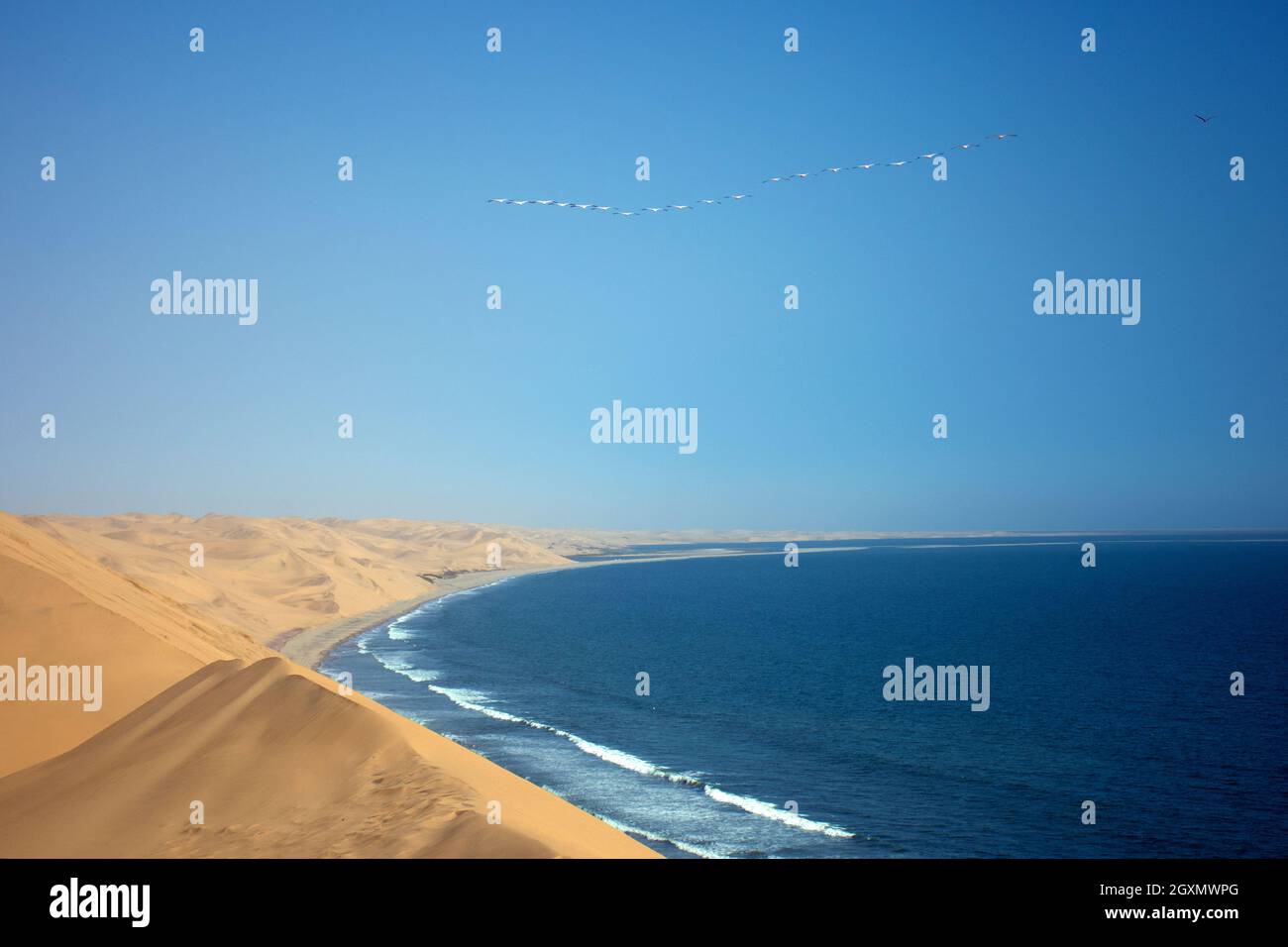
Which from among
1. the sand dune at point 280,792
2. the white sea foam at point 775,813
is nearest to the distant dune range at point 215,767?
the sand dune at point 280,792

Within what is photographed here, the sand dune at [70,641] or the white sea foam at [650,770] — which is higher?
the sand dune at [70,641]

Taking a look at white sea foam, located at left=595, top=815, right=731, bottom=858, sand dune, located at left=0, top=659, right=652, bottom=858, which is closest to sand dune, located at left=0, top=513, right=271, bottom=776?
sand dune, located at left=0, top=659, right=652, bottom=858

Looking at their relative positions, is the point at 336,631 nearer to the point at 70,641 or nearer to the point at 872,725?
the point at 70,641

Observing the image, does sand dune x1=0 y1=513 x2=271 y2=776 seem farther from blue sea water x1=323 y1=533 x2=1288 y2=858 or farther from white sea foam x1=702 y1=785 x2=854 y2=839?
white sea foam x1=702 y1=785 x2=854 y2=839

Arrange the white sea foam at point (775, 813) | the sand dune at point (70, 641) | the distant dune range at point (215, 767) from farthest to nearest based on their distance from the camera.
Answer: the white sea foam at point (775, 813) → the sand dune at point (70, 641) → the distant dune range at point (215, 767)

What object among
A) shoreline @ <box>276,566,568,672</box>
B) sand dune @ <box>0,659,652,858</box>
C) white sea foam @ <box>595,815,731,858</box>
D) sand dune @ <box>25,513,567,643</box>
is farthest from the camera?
sand dune @ <box>25,513,567,643</box>

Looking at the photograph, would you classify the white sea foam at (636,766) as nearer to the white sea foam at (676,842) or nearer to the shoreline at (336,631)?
the white sea foam at (676,842)

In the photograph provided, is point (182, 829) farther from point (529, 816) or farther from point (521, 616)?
point (521, 616)

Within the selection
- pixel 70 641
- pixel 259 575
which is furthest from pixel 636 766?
pixel 259 575

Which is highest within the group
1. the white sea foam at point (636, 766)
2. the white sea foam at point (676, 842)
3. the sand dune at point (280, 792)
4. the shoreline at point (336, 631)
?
the sand dune at point (280, 792)

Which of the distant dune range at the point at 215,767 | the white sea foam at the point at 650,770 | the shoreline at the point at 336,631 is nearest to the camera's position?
the distant dune range at the point at 215,767
